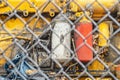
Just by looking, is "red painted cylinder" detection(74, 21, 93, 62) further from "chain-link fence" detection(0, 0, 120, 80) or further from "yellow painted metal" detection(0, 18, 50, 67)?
"yellow painted metal" detection(0, 18, 50, 67)

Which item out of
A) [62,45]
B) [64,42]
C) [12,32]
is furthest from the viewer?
[12,32]

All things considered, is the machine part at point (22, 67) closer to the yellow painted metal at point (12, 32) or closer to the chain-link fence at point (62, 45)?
the chain-link fence at point (62, 45)

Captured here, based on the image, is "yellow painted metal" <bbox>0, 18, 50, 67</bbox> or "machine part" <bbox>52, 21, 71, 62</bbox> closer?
"machine part" <bbox>52, 21, 71, 62</bbox>

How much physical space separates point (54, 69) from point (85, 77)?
1.00 feet

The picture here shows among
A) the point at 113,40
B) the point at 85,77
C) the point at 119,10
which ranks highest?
the point at 119,10

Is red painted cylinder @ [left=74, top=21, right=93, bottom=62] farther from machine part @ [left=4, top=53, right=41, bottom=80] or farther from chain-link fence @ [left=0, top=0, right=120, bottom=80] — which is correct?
machine part @ [left=4, top=53, right=41, bottom=80]

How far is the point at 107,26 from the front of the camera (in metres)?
3.84

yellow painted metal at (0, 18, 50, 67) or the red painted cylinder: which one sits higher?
yellow painted metal at (0, 18, 50, 67)

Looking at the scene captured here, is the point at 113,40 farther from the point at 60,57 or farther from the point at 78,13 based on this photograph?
the point at 60,57

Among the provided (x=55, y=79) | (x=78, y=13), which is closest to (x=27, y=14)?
(x=78, y=13)

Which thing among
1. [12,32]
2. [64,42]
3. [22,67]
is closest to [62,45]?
[64,42]

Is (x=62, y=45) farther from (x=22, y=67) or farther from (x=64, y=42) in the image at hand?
(x=22, y=67)

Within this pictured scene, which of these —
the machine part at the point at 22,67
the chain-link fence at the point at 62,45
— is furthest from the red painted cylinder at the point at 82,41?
the machine part at the point at 22,67

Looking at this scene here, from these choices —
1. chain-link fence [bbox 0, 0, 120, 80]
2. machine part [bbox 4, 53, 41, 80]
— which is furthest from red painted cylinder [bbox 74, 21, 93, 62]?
machine part [bbox 4, 53, 41, 80]
